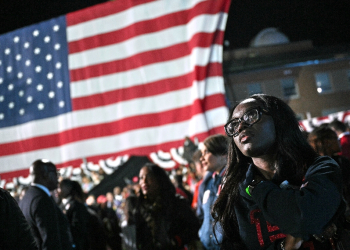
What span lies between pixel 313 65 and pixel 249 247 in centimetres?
2941

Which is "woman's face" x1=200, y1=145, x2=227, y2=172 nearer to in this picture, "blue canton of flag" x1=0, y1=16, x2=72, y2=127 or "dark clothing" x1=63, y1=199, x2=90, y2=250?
"dark clothing" x1=63, y1=199, x2=90, y2=250

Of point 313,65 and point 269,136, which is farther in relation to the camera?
point 313,65

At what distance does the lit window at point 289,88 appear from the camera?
29.5m

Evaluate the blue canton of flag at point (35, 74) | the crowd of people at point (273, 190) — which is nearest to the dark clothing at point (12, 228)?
the crowd of people at point (273, 190)

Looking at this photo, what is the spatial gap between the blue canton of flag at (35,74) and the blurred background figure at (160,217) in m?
5.82

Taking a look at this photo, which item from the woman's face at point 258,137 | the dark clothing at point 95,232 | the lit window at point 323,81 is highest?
the lit window at point 323,81

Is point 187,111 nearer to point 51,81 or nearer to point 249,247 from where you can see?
point 51,81

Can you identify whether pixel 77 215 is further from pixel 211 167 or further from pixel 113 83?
pixel 113 83

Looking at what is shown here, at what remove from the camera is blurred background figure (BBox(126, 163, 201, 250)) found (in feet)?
11.6

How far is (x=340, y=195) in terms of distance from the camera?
4.31 feet

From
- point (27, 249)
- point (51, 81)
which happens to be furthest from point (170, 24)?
point (27, 249)

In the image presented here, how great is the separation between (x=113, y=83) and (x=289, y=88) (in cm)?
2321

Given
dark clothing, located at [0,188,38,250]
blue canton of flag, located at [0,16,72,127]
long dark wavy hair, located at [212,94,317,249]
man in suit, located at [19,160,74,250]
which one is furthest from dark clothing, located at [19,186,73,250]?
blue canton of flag, located at [0,16,72,127]

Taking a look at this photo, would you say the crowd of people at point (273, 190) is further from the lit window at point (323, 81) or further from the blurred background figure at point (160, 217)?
the lit window at point (323, 81)
